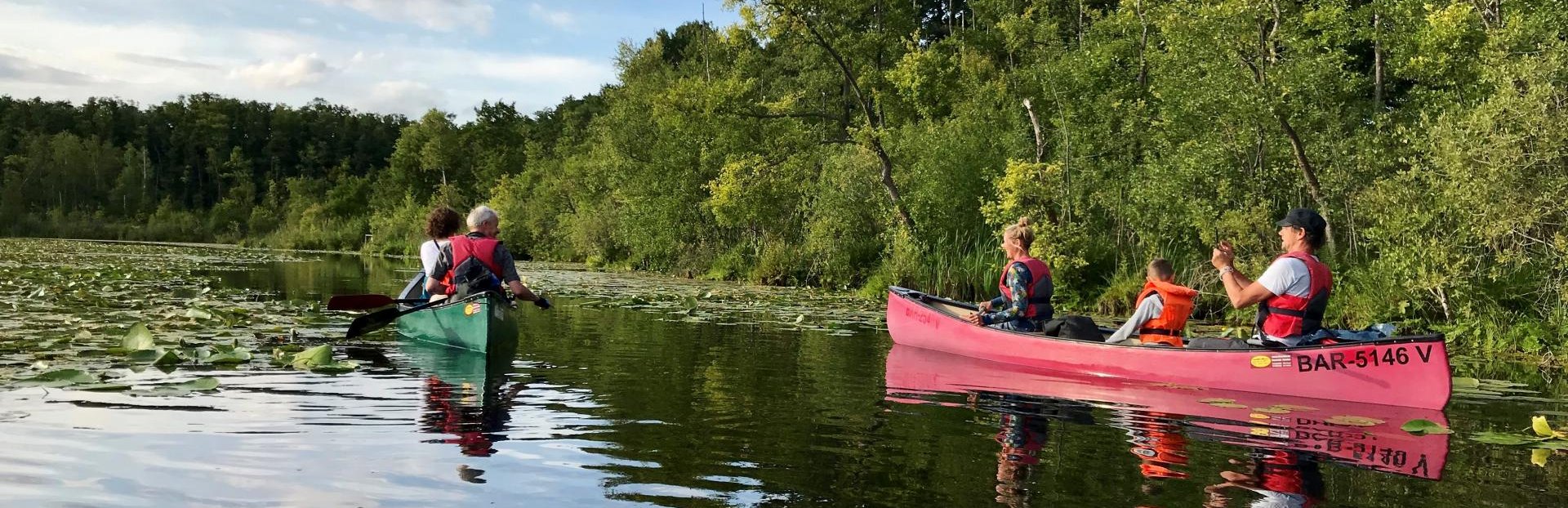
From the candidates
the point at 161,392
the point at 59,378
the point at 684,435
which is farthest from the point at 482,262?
the point at 684,435

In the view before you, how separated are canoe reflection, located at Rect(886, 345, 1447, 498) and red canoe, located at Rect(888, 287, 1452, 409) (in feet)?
0.28

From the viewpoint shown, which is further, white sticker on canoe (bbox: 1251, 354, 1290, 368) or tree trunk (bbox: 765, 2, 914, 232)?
tree trunk (bbox: 765, 2, 914, 232)

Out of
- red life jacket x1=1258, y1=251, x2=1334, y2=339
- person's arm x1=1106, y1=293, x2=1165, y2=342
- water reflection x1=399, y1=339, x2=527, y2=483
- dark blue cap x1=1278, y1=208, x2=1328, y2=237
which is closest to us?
water reflection x1=399, y1=339, x2=527, y2=483

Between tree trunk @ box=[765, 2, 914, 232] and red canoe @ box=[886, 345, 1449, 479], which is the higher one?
tree trunk @ box=[765, 2, 914, 232]

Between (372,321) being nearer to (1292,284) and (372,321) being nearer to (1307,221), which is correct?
(1292,284)

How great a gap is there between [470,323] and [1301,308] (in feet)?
21.8

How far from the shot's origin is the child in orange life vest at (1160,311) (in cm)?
981

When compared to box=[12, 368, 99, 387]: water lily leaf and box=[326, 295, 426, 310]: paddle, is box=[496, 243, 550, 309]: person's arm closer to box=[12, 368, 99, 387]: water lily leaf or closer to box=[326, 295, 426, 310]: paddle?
box=[326, 295, 426, 310]: paddle

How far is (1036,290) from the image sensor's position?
36.5 ft

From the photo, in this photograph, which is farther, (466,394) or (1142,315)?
(1142,315)

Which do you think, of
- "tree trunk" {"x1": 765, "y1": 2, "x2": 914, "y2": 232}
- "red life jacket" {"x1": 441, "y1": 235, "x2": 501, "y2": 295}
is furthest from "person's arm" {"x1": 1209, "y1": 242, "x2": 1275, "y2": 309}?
"tree trunk" {"x1": 765, "y1": 2, "x2": 914, "y2": 232}

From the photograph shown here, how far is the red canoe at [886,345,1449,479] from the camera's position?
6441mm

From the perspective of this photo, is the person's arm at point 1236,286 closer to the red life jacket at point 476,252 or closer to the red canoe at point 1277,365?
the red canoe at point 1277,365

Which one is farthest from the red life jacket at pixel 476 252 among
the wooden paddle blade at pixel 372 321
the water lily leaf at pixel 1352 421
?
the water lily leaf at pixel 1352 421
